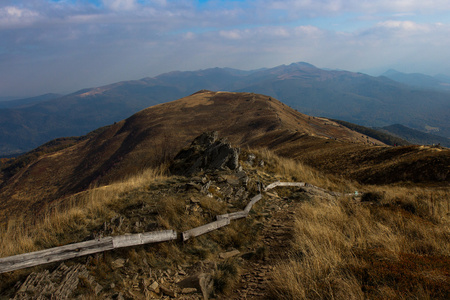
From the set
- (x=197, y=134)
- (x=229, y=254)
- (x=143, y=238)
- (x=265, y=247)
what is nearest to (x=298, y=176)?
(x=265, y=247)

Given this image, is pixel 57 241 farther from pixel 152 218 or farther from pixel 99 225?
pixel 152 218

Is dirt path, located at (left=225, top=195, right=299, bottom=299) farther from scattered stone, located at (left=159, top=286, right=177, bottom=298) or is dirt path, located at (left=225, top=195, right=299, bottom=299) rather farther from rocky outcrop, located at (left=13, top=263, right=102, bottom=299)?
rocky outcrop, located at (left=13, top=263, right=102, bottom=299)

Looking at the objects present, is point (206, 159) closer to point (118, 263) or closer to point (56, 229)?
point (56, 229)

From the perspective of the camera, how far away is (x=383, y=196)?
861 cm

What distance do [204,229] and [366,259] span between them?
349 cm

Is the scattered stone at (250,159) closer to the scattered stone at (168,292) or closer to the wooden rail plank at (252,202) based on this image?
the wooden rail plank at (252,202)

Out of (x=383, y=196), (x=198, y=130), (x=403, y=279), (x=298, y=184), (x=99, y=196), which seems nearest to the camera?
(x=403, y=279)

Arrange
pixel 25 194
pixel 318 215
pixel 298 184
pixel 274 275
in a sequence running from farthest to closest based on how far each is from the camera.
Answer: pixel 25 194 < pixel 298 184 < pixel 318 215 < pixel 274 275

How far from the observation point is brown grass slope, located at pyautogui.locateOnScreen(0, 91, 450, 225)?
1552 centimetres

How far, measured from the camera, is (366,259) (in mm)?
3953

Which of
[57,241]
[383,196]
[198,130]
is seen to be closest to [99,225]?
[57,241]

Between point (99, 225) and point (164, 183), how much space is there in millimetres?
3472

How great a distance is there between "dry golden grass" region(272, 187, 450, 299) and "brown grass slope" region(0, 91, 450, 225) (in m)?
9.31

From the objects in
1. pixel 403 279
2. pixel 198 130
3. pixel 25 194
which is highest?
pixel 403 279
